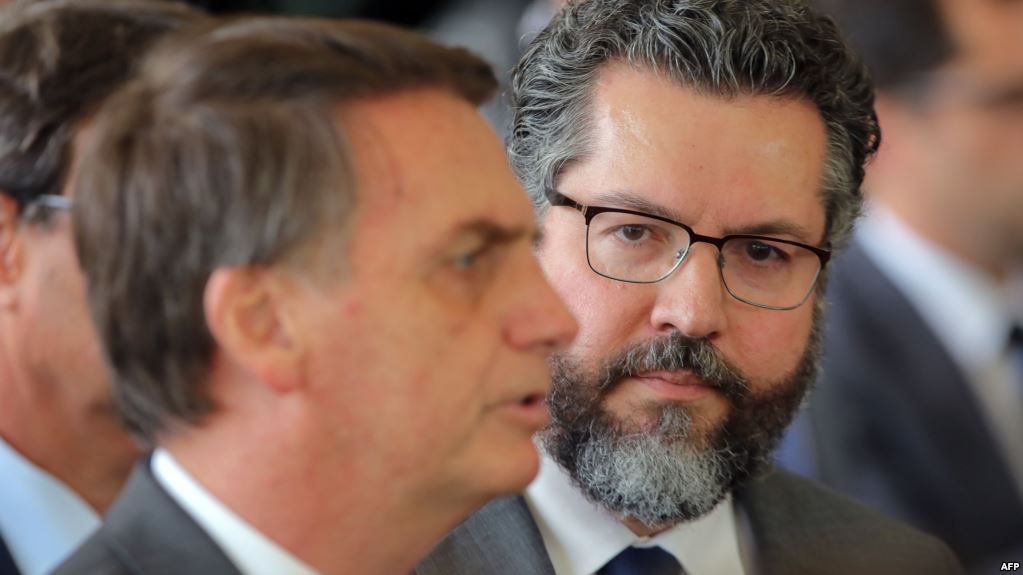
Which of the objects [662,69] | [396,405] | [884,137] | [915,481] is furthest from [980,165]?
[396,405]

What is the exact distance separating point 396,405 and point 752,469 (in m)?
0.96

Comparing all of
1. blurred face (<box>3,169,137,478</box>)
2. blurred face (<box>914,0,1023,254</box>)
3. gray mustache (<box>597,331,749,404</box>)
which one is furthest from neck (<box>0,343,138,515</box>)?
blurred face (<box>914,0,1023,254</box>)

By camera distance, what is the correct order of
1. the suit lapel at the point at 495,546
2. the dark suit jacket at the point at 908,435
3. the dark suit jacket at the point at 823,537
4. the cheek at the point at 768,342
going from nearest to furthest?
1. the suit lapel at the point at 495,546
2. the cheek at the point at 768,342
3. the dark suit jacket at the point at 823,537
4. the dark suit jacket at the point at 908,435

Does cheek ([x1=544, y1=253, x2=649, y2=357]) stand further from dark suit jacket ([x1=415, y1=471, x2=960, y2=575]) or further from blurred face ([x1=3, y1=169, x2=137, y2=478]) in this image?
blurred face ([x1=3, y1=169, x2=137, y2=478])

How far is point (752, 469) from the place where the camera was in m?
2.13

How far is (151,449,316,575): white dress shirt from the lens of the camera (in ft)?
4.37

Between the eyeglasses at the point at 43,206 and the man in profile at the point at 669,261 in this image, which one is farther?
the man in profile at the point at 669,261

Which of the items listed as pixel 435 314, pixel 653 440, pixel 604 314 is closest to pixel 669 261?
pixel 604 314

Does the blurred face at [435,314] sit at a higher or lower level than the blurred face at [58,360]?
higher

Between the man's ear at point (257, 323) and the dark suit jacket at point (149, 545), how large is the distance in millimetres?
167

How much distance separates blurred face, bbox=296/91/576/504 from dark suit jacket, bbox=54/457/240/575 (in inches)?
6.8

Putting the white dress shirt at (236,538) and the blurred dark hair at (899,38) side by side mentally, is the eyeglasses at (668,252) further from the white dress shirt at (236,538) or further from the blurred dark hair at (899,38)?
the white dress shirt at (236,538)

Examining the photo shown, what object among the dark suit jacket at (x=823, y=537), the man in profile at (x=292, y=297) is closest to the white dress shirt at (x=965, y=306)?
the dark suit jacket at (x=823, y=537)

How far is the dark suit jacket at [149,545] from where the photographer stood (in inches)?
51.5
